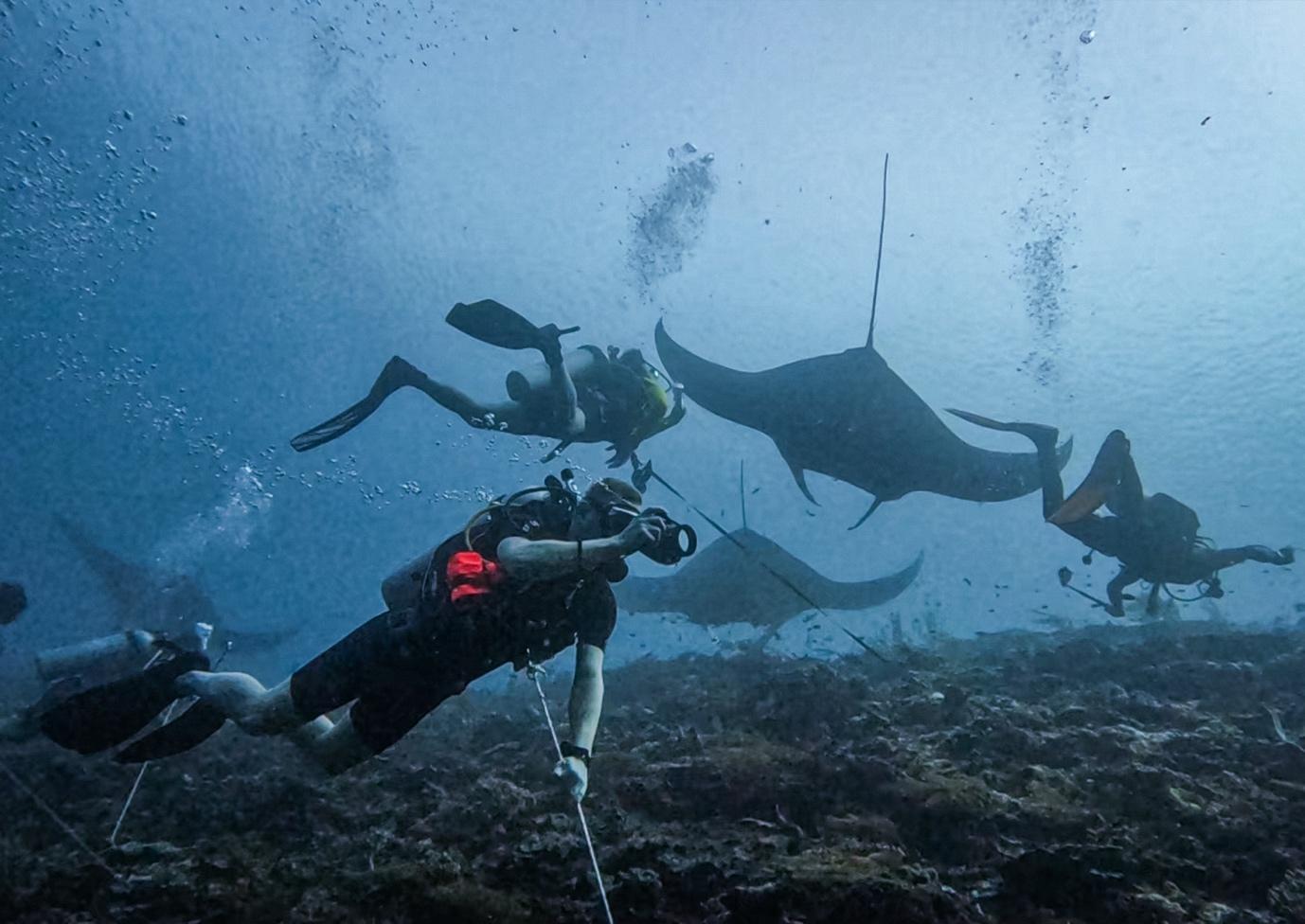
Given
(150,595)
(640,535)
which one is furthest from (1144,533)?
(150,595)

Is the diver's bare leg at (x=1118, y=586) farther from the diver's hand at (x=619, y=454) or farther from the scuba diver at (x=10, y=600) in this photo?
the scuba diver at (x=10, y=600)

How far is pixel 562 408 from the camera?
9391mm

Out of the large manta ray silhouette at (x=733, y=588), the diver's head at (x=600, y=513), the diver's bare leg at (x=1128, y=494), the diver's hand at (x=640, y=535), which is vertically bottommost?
the diver's hand at (x=640, y=535)

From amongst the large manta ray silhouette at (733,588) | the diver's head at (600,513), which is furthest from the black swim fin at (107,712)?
the large manta ray silhouette at (733,588)

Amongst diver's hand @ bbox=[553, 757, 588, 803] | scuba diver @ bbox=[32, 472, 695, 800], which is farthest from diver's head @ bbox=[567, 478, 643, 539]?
diver's hand @ bbox=[553, 757, 588, 803]

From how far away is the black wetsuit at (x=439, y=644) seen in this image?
3.88 meters

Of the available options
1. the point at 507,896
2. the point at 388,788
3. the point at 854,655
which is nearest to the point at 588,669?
the point at 507,896

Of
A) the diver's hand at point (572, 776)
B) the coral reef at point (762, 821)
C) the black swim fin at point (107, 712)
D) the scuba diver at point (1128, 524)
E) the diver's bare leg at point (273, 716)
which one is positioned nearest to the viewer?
the diver's hand at point (572, 776)

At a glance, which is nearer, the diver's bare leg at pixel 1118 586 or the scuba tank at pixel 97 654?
the scuba tank at pixel 97 654

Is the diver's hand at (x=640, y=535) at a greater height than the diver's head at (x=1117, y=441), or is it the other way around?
the diver's head at (x=1117, y=441)

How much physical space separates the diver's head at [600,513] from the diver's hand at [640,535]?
0.34 m

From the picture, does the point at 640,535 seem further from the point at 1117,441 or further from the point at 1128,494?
the point at 1128,494

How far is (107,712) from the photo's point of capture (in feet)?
13.5

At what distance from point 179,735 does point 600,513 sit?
10.6 ft
